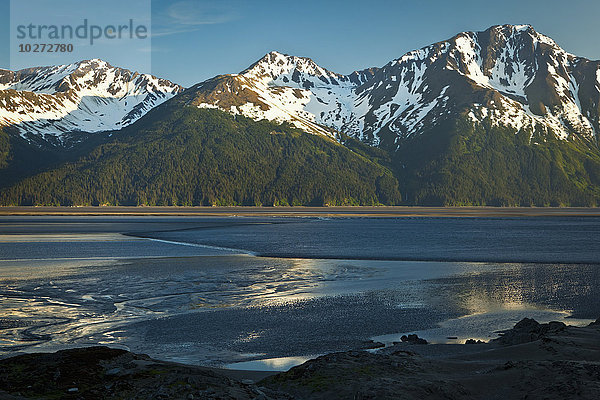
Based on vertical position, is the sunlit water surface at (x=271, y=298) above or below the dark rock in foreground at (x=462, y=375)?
below

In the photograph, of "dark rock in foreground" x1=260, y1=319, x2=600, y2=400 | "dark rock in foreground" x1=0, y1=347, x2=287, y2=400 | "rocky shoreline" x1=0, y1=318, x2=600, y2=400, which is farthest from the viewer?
"dark rock in foreground" x1=260, y1=319, x2=600, y2=400

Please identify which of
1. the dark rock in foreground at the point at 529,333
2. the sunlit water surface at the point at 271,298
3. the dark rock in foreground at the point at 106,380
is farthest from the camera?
the sunlit water surface at the point at 271,298

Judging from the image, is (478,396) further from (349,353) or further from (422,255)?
(422,255)

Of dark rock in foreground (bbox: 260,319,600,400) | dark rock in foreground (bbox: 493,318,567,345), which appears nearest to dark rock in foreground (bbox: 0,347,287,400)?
dark rock in foreground (bbox: 260,319,600,400)

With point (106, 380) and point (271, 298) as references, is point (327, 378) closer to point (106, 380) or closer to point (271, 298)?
point (106, 380)

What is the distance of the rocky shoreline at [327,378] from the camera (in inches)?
492

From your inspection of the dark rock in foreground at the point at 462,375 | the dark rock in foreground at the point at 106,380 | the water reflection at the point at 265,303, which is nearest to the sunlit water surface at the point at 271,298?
the water reflection at the point at 265,303

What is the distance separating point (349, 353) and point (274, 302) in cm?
1567

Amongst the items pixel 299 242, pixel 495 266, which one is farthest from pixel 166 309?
pixel 299 242

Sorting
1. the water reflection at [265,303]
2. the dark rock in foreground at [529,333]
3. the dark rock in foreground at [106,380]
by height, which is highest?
the dark rock in foreground at [106,380]

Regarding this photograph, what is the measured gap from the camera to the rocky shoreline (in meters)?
12.5

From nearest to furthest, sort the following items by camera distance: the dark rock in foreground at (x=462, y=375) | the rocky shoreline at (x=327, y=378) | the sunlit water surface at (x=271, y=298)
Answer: the rocky shoreline at (x=327, y=378)
the dark rock in foreground at (x=462, y=375)
the sunlit water surface at (x=271, y=298)

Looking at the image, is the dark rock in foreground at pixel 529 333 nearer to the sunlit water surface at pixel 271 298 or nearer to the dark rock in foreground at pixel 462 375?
the dark rock in foreground at pixel 462 375

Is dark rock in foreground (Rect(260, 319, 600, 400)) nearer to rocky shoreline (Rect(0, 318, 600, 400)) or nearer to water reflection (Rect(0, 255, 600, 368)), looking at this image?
rocky shoreline (Rect(0, 318, 600, 400))
